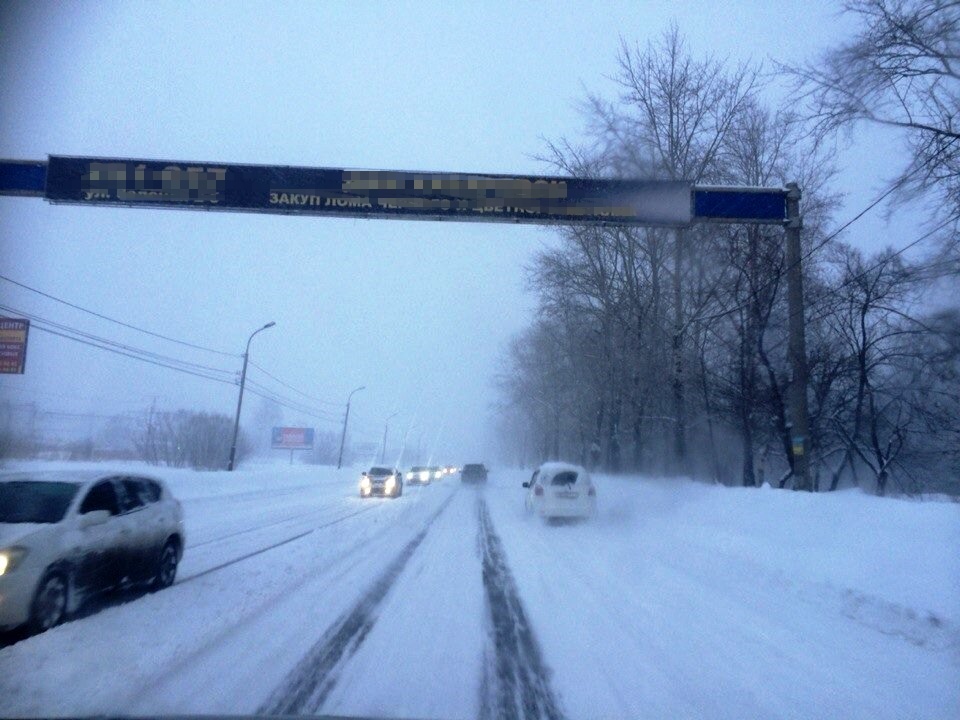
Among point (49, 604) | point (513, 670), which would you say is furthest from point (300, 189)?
point (513, 670)

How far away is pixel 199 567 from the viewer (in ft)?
39.9

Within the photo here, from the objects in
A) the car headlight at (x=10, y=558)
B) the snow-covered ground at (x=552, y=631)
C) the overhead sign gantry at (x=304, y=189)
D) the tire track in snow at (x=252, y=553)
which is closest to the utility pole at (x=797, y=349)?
the snow-covered ground at (x=552, y=631)

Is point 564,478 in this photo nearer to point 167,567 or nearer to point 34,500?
point 167,567

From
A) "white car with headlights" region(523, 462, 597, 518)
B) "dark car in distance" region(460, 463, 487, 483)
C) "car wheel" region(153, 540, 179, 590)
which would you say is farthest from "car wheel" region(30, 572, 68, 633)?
"dark car in distance" region(460, 463, 487, 483)

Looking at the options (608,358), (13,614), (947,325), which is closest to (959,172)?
(947,325)

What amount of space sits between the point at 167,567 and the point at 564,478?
13253 millimetres

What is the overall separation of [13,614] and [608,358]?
26.5 meters

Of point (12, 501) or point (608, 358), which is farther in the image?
point (608, 358)

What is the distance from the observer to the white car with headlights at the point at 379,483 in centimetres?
3562

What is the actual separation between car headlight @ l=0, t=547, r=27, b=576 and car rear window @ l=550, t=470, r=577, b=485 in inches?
629

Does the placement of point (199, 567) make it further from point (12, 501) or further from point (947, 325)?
point (947, 325)

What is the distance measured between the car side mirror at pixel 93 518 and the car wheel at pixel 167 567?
5.48 ft

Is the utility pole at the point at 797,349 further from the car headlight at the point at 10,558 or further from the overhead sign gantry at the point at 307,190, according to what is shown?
the car headlight at the point at 10,558

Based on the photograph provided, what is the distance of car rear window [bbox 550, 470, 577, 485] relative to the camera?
21.9 meters
